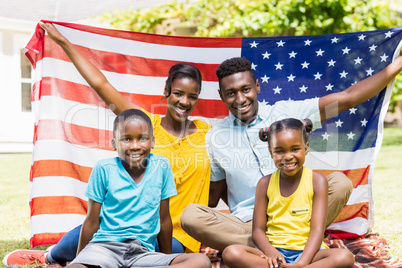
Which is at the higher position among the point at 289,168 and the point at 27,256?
the point at 289,168

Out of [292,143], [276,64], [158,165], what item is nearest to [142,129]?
[158,165]

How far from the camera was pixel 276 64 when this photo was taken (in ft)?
13.2

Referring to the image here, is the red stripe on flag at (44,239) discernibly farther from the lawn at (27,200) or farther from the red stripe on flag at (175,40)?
the red stripe on flag at (175,40)

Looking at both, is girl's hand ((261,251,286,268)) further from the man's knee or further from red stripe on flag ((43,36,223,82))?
red stripe on flag ((43,36,223,82))

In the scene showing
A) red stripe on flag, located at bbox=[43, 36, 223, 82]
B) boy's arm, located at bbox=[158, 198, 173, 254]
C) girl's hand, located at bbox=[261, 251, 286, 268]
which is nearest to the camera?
girl's hand, located at bbox=[261, 251, 286, 268]

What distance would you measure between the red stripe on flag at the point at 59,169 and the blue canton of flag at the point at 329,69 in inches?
68.2

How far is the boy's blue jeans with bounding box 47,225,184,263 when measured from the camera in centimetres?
297

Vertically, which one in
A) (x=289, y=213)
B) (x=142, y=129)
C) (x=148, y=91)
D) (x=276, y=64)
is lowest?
(x=289, y=213)

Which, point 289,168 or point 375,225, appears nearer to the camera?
point 289,168

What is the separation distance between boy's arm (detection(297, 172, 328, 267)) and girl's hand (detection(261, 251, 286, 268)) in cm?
10

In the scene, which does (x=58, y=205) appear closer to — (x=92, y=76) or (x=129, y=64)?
(x=92, y=76)

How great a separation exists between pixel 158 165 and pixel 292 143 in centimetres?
87

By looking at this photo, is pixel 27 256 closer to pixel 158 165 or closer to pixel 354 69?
pixel 158 165

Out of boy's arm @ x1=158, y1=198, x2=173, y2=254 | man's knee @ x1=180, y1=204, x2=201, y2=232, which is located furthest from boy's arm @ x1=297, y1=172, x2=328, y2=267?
boy's arm @ x1=158, y1=198, x2=173, y2=254
